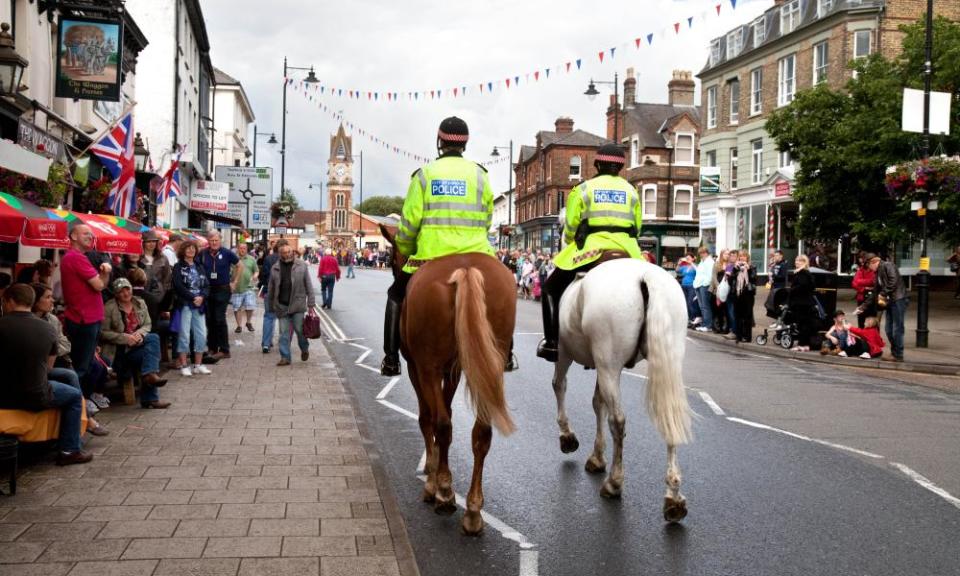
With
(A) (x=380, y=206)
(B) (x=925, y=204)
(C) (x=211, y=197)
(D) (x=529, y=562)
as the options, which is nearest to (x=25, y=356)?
(D) (x=529, y=562)

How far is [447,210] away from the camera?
5992mm

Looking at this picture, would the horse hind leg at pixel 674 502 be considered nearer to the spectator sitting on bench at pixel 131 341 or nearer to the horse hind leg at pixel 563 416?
the horse hind leg at pixel 563 416

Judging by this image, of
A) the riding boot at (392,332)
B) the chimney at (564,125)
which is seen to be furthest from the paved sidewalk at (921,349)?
the chimney at (564,125)

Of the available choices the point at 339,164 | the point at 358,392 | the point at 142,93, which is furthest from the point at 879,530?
the point at 339,164

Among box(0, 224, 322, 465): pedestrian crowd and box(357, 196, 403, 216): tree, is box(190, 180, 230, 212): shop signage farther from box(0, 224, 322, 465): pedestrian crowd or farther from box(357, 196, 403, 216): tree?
box(357, 196, 403, 216): tree

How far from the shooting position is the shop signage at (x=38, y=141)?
40.9 feet

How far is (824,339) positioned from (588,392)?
7.57m

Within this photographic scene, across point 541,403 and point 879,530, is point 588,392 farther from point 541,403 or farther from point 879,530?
point 879,530

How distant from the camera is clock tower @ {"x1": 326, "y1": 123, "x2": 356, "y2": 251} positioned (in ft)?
520

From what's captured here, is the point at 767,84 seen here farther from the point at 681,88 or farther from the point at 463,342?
the point at 463,342

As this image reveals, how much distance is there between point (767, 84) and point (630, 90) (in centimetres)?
2499

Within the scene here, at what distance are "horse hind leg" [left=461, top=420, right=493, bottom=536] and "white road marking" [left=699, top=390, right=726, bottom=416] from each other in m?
4.92

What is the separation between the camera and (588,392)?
11.1 metres

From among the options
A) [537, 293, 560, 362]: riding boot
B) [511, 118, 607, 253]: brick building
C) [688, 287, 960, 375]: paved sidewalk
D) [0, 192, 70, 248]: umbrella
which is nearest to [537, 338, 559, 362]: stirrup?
[537, 293, 560, 362]: riding boot
